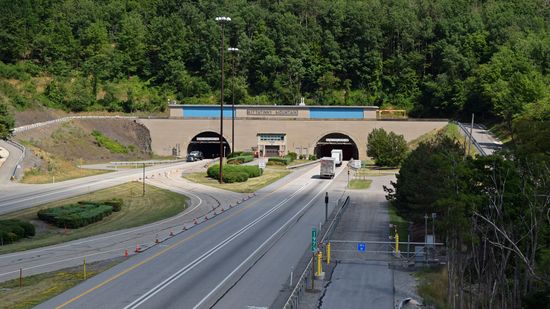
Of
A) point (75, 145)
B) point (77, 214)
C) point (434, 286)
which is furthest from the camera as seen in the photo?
point (75, 145)

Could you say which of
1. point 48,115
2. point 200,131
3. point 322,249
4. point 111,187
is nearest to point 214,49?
point 200,131

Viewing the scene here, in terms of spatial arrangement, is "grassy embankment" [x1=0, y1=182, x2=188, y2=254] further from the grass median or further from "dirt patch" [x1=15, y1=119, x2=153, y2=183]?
"dirt patch" [x1=15, y1=119, x2=153, y2=183]

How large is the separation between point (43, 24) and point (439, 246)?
416ft

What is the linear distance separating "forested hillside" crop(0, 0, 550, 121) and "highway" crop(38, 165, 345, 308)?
231ft

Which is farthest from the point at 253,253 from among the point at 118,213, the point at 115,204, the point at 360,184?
the point at 360,184

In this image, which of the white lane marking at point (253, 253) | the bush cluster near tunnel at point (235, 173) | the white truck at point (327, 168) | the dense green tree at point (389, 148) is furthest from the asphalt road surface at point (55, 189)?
the dense green tree at point (389, 148)

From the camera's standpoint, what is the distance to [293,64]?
12300 centimetres

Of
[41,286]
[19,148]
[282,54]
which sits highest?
[282,54]

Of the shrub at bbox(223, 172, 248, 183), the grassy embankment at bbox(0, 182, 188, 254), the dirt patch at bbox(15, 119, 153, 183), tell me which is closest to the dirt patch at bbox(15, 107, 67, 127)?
the dirt patch at bbox(15, 119, 153, 183)

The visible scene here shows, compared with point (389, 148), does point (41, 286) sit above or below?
below

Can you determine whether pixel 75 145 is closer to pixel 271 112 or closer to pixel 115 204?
pixel 271 112

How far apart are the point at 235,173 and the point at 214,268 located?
38754 mm

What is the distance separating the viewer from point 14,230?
37.7 m

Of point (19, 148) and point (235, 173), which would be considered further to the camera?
point (19, 148)
